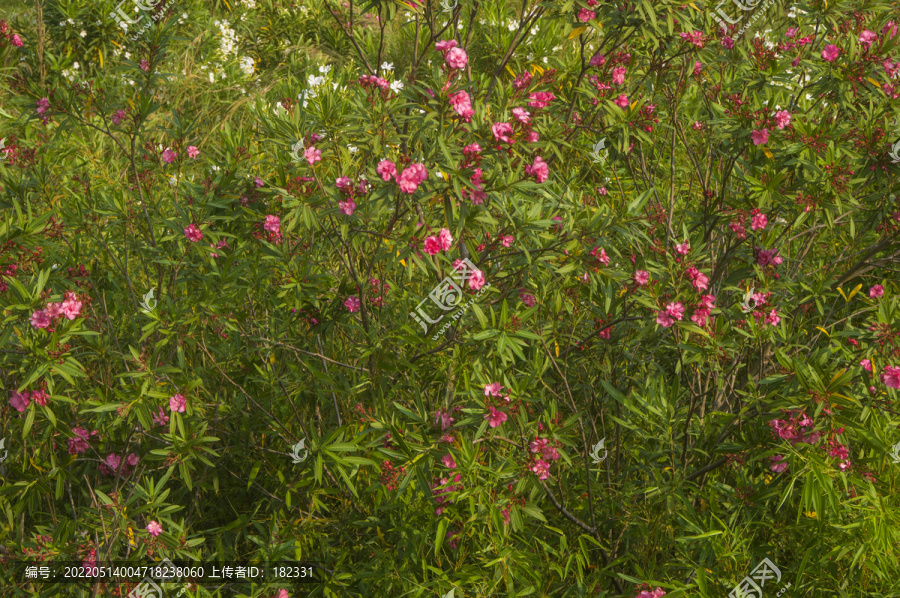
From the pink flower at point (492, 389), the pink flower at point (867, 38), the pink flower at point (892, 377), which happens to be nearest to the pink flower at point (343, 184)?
the pink flower at point (492, 389)

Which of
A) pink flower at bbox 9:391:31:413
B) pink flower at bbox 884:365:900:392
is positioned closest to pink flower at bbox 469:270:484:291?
pink flower at bbox 884:365:900:392

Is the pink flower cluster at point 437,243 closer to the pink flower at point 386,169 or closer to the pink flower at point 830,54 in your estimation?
the pink flower at point 386,169

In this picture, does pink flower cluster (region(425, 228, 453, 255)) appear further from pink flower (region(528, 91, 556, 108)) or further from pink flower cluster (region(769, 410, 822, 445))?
pink flower cluster (region(769, 410, 822, 445))

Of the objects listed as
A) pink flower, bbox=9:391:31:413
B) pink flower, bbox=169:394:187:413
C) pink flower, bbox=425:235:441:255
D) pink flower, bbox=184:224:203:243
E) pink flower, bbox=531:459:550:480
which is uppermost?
pink flower, bbox=425:235:441:255

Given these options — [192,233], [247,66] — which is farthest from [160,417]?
[247,66]

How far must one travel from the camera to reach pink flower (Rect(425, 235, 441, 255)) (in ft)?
6.10

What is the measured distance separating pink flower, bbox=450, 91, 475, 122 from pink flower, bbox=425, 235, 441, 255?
31 centimetres

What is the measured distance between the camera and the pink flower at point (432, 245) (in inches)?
73.2

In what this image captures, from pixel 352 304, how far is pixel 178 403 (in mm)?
543

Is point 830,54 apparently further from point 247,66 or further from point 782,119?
point 247,66

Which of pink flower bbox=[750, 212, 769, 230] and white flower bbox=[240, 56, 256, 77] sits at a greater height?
pink flower bbox=[750, 212, 769, 230]

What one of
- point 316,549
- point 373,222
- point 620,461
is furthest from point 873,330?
point 316,549

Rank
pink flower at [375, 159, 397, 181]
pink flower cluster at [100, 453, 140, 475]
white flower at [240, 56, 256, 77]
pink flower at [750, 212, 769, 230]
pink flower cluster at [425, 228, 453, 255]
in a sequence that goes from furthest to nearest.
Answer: white flower at [240, 56, 256, 77]
pink flower cluster at [100, 453, 140, 475]
pink flower at [750, 212, 769, 230]
pink flower cluster at [425, 228, 453, 255]
pink flower at [375, 159, 397, 181]

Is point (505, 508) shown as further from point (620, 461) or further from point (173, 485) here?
point (173, 485)
